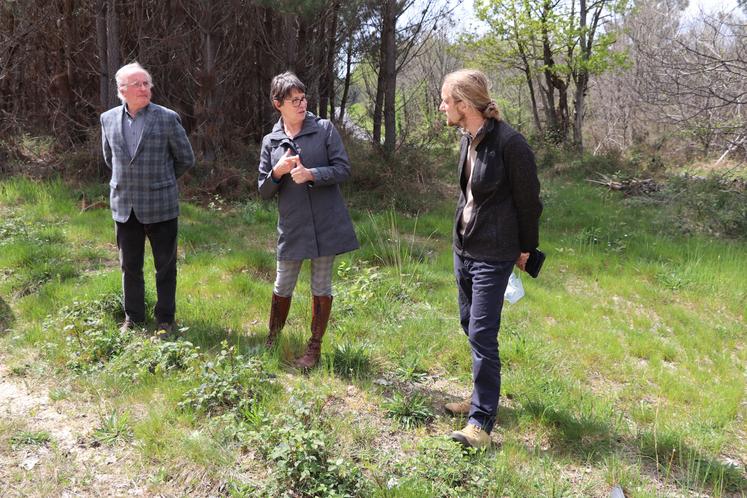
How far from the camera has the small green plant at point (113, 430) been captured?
3108mm

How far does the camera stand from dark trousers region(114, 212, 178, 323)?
4.15 m

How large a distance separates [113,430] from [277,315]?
1.34 m

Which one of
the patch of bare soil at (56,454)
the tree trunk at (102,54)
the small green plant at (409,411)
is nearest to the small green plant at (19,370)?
the patch of bare soil at (56,454)

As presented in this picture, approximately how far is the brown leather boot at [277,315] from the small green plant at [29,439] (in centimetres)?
150

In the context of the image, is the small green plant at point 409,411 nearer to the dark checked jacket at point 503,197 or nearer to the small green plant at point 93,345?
the dark checked jacket at point 503,197

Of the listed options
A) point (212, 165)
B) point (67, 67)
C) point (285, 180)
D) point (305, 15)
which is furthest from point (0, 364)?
point (67, 67)

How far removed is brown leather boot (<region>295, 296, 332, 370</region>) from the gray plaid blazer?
1348 mm

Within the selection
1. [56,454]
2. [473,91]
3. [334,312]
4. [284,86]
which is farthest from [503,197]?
[56,454]

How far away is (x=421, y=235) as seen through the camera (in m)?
8.08

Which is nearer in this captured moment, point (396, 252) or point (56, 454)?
point (56, 454)

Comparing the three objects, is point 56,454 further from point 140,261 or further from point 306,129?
point 306,129

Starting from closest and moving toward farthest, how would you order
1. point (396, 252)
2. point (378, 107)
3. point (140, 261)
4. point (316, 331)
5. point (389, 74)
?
point (316, 331) < point (140, 261) < point (396, 252) < point (389, 74) < point (378, 107)

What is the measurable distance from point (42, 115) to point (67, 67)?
3.58ft

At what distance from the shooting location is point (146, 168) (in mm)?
3965
